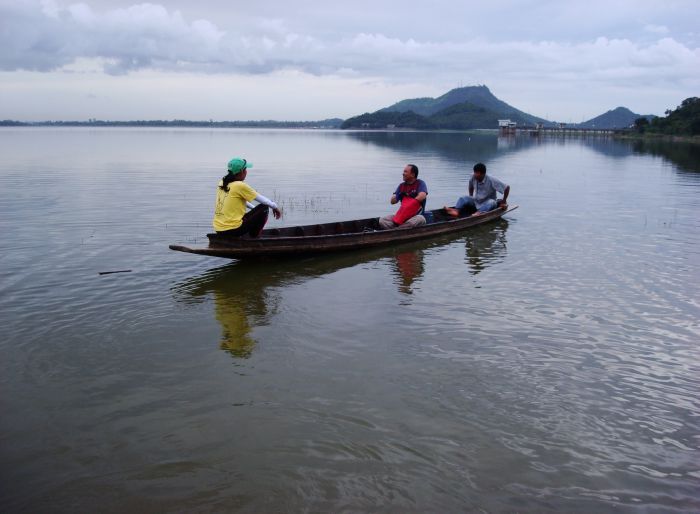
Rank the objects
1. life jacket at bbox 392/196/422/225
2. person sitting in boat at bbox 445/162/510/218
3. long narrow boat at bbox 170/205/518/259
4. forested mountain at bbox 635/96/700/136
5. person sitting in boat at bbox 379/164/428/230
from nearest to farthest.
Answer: long narrow boat at bbox 170/205/518/259 → person sitting in boat at bbox 379/164/428/230 → life jacket at bbox 392/196/422/225 → person sitting in boat at bbox 445/162/510/218 → forested mountain at bbox 635/96/700/136

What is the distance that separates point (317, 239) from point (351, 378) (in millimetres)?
6095

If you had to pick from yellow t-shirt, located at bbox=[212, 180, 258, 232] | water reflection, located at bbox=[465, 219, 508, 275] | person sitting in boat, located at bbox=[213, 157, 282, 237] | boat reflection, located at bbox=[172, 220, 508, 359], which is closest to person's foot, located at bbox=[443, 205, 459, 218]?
water reflection, located at bbox=[465, 219, 508, 275]

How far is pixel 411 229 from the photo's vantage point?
14516 millimetres

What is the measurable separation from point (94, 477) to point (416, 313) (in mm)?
5567

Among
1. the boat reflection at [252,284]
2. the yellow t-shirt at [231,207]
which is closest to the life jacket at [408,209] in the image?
the boat reflection at [252,284]

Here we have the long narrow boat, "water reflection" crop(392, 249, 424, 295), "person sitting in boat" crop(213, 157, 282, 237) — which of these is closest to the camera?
"water reflection" crop(392, 249, 424, 295)

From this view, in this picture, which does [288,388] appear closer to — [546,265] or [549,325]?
[549,325]

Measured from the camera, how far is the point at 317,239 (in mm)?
12602

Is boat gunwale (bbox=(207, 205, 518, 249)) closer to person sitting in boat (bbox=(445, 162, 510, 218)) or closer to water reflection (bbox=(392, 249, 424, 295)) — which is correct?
person sitting in boat (bbox=(445, 162, 510, 218))

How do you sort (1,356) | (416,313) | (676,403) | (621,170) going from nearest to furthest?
(676,403) → (1,356) → (416,313) → (621,170)

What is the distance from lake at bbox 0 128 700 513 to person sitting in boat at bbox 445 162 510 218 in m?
3.06

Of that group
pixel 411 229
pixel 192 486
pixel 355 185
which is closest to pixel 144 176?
pixel 355 185

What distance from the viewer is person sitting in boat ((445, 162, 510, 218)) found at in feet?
57.8

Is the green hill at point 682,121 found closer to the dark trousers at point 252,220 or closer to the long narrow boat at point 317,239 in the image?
the long narrow boat at point 317,239
